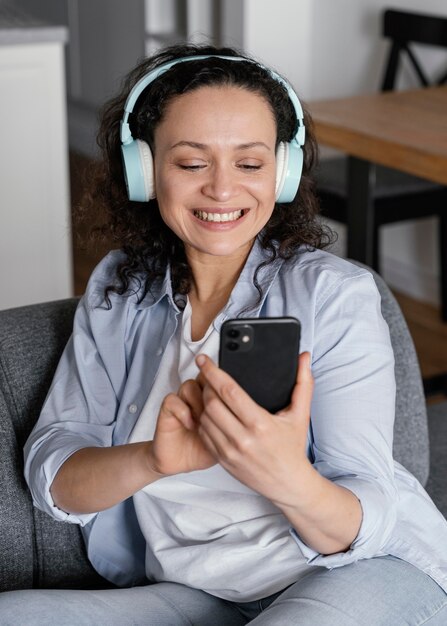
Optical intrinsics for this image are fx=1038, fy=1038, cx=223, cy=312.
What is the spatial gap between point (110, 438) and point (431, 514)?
41cm

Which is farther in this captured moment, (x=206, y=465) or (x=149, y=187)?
(x=149, y=187)

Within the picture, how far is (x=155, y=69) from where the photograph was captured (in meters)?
1.25

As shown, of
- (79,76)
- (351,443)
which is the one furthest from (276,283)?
(79,76)

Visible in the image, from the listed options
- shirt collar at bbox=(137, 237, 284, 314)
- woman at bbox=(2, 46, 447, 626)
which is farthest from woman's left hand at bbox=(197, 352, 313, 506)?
shirt collar at bbox=(137, 237, 284, 314)

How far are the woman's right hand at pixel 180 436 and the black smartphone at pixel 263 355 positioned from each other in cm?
5

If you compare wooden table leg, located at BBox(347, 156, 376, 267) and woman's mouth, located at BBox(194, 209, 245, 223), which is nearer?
woman's mouth, located at BBox(194, 209, 245, 223)

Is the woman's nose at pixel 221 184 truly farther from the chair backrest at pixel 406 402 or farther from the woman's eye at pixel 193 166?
the chair backrest at pixel 406 402

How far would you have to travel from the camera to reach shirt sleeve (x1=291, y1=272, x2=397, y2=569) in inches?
44.1

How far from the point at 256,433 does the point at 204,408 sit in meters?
0.06

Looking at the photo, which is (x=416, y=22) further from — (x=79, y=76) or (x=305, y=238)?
(x=79, y=76)

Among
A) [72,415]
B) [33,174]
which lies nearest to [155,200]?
[72,415]

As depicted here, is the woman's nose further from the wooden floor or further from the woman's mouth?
the wooden floor

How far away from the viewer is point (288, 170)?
1266 mm

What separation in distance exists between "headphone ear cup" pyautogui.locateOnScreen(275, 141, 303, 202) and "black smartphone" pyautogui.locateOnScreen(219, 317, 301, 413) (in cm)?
31
